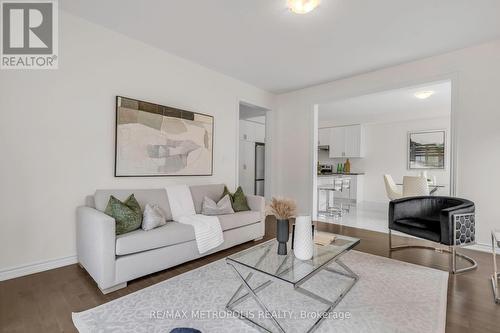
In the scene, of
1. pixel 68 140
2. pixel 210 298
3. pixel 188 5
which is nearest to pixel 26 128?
pixel 68 140

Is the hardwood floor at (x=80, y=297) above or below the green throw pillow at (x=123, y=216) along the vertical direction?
below

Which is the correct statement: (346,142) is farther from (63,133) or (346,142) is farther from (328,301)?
(63,133)

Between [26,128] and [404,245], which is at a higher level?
[26,128]

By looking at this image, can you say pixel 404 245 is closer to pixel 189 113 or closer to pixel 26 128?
pixel 189 113

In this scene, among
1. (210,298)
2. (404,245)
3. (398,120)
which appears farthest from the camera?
(398,120)

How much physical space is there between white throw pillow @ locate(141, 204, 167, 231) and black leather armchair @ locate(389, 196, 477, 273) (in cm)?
277

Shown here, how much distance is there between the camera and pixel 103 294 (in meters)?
1.97

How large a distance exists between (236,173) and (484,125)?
3544 mm

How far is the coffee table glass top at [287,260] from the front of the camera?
1.56m

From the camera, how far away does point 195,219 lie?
2.79 metres

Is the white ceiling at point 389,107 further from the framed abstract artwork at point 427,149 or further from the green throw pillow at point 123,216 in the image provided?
the green throw pillow at point 123,216

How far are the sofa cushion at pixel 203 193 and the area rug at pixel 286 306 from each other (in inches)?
41.0

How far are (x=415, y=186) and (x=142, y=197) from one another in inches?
177

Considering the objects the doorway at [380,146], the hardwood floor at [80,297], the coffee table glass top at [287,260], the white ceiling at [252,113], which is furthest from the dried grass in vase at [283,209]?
the white ceiling at [252,113]
